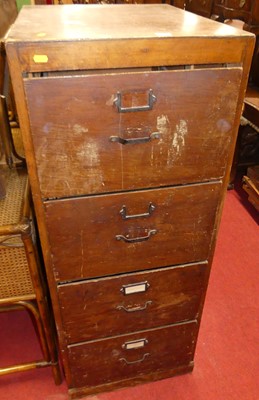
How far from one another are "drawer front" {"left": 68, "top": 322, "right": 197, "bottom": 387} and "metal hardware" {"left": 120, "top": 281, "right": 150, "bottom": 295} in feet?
0.66

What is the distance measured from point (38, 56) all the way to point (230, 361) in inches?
50.4

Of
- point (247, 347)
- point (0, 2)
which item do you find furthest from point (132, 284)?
point (0, 2)

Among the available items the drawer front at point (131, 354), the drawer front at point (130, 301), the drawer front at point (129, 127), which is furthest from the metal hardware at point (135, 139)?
the drawer front at point (131, 354)

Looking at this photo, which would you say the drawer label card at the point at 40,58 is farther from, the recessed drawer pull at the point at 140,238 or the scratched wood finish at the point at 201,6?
the scratched wood finish at the point at 201,6

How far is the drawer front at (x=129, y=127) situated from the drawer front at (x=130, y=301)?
304 millimetres

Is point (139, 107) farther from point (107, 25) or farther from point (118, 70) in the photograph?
point (107, 25)

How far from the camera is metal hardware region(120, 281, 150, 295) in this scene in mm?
996

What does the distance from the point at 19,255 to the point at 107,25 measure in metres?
0.65

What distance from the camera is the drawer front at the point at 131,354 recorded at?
3.66 feet

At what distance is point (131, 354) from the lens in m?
1.17

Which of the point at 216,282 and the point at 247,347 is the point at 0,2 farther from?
the point at 247,347

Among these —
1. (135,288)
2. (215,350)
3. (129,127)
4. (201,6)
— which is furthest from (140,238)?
(201,6)

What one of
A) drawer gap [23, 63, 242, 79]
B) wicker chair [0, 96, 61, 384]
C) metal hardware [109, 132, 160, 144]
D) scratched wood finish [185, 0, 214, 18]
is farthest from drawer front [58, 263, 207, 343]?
scratched wood finish [185, 0, 214, 18]

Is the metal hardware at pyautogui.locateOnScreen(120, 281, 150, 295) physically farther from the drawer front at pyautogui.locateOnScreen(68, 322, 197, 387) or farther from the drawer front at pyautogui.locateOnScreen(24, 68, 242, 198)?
the drawer front at pyautogui.locateOnScreen(24, 68, 242, 198)
